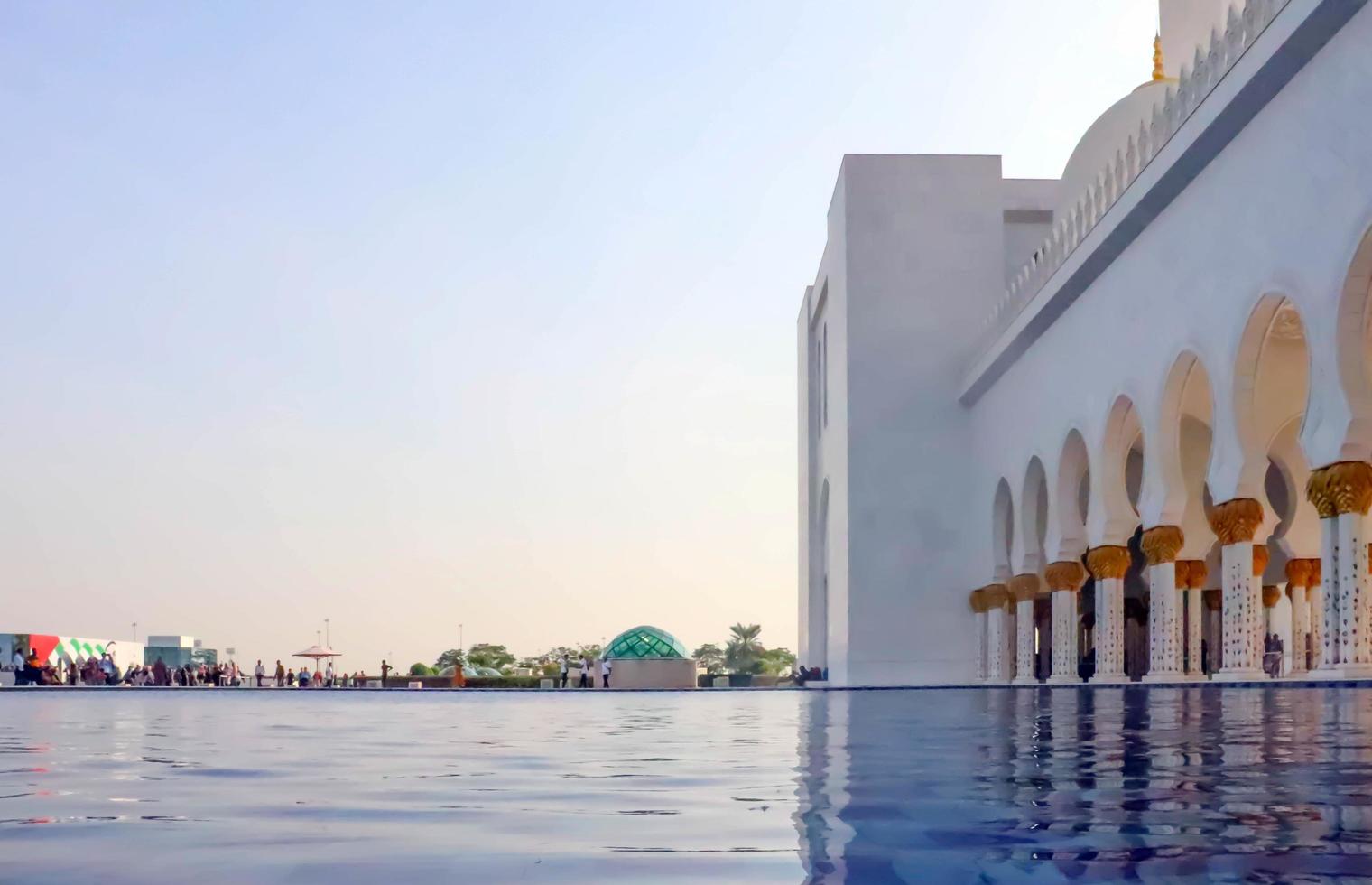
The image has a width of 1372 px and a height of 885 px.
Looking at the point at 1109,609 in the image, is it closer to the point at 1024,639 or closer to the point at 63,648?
the point at 1024,639

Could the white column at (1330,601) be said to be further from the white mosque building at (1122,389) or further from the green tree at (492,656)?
the green tree at (492,656)

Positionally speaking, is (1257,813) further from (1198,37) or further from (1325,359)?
(1198,37)

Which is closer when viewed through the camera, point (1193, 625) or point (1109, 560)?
point (1193, 625)

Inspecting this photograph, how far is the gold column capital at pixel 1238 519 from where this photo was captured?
12.5 m

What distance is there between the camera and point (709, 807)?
7.97 ft

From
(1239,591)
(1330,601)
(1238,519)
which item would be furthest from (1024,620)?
(1330,601)

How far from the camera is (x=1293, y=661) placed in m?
19.8

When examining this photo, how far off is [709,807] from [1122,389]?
14.2 metres

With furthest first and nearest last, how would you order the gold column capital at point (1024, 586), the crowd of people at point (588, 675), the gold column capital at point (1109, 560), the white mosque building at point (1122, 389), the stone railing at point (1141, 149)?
1. the crowd of people at point (588, 675)
2. the gold column capital at point (1024, 586)
3. the gold column capital at point (1109, 560)
4. the stone railing at point (1141, 149)
5. the white mosque building at point (1122, 389)

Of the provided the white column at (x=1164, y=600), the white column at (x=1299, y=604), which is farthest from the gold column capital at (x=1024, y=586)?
the white column at (x=1164, y=600)

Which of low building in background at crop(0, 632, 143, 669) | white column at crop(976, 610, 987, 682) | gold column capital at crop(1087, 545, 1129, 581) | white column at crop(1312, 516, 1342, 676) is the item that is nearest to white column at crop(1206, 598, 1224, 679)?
white column at crop(976, 610, 987, 682)

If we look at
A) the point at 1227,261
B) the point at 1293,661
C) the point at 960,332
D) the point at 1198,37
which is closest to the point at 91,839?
the point at 1227,261

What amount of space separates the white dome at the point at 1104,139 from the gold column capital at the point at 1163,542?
33.7 feet

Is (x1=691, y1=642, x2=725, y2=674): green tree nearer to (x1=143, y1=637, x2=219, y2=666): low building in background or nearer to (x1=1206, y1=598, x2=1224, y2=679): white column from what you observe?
(x1=143, y1=637, x2=219, y2=666): low building in background
